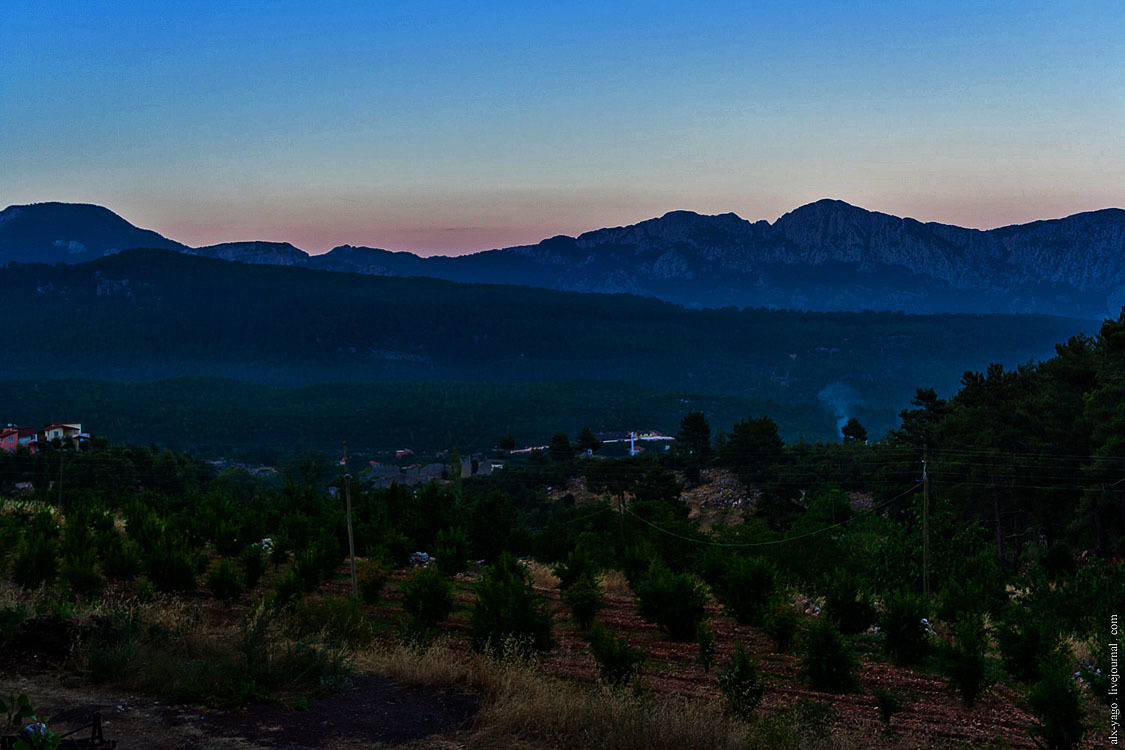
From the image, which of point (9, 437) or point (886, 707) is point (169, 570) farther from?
point (9, 437)

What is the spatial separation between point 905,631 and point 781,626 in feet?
7.87

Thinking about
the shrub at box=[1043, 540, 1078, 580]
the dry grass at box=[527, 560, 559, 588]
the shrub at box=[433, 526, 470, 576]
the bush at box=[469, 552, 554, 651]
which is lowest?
the shrub at box=[1043, 540, 1078, 580]

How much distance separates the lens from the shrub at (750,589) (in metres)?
21.2

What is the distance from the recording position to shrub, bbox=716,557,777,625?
834 inches

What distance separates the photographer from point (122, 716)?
11914 millimetres

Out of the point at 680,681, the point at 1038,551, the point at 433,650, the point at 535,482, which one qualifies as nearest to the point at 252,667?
the point at 433,650

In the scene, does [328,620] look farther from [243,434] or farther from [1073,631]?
[243,434]

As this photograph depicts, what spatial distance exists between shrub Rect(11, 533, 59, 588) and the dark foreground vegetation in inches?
1.8

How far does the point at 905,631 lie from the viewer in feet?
58.6

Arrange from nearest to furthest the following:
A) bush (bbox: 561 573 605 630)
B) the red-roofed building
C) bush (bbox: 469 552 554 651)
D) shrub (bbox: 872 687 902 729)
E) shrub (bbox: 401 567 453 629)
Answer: shrub (bbox: 872 687 902 729), bush (bbox: 469 552 554 651), shrub (bbox: 401 567 453 629), bush (bbox: 561 573 605 630), the red-roofed building

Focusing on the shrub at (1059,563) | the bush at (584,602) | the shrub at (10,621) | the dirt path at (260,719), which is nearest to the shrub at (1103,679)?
the bush at (584,602)

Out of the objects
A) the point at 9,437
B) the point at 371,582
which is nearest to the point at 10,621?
the point at 371,582

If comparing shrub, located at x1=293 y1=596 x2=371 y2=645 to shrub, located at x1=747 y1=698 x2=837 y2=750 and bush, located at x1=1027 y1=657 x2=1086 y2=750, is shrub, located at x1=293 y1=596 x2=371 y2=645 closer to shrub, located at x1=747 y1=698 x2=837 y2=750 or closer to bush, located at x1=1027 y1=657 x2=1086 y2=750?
shrub, located at x1=747 y1=698 x2=837 y2=750

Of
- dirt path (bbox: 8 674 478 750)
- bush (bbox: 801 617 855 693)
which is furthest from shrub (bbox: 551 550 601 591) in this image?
dirt path (bbox: 8 674 478 750)
